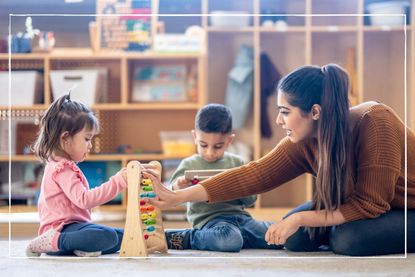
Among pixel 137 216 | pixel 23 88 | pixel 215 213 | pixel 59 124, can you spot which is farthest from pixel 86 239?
pixel 23 88

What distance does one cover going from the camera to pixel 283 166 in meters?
1.93

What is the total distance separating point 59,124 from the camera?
1.80 m

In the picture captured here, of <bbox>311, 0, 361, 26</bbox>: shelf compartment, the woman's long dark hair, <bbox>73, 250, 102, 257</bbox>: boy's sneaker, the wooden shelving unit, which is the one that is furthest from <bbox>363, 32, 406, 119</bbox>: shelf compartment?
<bbox>73, 250, 102, 257</bbox>: boy's sneaker

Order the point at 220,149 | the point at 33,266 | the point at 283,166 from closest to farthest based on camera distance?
the point at 33,266, the point at 283,166, the point at 220,149

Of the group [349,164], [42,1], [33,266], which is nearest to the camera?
[33,266]

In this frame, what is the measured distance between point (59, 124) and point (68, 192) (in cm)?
17

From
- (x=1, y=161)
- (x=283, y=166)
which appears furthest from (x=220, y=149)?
(x=1, y=161)

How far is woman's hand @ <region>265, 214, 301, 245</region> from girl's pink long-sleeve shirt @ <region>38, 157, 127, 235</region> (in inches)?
13.8

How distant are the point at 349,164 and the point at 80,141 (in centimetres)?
64

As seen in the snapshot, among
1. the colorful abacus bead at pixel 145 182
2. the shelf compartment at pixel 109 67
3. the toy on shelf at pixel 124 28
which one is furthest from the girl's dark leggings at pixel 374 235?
the toy on shelf at pixel 124 28

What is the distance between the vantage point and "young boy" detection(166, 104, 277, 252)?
6.30 ft

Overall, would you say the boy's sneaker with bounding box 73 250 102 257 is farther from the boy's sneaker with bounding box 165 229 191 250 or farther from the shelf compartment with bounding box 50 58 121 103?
the shelf compartment with bounding box 50 58 121 103

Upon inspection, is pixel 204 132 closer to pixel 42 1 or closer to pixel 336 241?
pixel 336 241

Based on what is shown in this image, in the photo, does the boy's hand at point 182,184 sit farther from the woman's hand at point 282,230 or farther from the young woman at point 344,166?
the woman's hand at point 282,230
